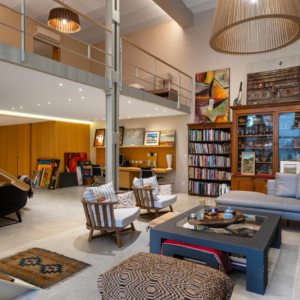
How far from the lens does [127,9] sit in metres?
7.82

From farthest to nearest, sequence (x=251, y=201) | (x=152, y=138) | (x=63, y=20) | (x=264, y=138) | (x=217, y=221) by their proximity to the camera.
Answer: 1. (x=152, y=138)
2. (x=264, y=138)
3. (x=63, y=20)
4. (x=251, y=201)
5. (x=217, y=221)

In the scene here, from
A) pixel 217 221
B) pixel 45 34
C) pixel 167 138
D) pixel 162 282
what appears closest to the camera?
pixel 162 282

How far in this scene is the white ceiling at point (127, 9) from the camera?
24.5 feet

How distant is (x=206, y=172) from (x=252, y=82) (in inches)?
106

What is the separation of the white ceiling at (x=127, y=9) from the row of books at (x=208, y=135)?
11.9 ft

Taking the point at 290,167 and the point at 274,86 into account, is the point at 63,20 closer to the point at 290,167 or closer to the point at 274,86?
the point at 274,86

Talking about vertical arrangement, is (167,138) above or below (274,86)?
below

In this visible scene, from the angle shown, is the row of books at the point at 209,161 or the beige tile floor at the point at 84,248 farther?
the row of books at the point at 209,161

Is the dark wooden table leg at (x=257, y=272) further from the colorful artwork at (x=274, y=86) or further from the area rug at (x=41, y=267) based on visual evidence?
the colorful artwork at (x=274, y=86)

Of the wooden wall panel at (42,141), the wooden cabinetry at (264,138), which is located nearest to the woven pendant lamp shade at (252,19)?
the wooden cabinetry at (264,138)

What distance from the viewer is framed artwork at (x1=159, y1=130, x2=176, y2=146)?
317 inches

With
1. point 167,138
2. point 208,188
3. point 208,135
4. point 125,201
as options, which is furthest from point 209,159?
point 125,201

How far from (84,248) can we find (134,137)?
5712 mm

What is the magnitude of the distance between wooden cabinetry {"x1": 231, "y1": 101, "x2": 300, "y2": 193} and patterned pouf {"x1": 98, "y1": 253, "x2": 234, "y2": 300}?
441 cm
